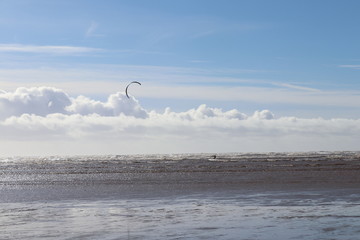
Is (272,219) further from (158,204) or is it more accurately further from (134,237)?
(158,204)

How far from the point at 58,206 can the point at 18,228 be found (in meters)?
7.98

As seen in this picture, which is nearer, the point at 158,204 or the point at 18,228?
the point at 18,228

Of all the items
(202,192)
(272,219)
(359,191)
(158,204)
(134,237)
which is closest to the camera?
(134,237)

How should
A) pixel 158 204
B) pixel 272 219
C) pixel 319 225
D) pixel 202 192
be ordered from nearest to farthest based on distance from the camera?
pixel 319 225, pixel 272 219, pixel 158 204, pixel 202 192

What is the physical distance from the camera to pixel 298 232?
56.1ft

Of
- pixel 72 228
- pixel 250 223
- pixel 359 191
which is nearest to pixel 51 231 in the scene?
pixel 72 228

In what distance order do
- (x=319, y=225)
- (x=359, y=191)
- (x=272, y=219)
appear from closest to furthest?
(x=319, y=225) < (x=272, y=219) < (x=359, y=191)

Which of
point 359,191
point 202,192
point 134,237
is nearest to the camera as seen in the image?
point 134,237

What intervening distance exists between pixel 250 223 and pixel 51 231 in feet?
22.7

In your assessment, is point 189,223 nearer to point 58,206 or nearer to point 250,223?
point 250,223

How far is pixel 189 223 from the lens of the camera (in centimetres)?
1952

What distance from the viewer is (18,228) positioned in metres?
19.4

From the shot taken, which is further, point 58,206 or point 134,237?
point 58,206

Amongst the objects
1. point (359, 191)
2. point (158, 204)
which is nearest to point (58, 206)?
point (158, 204)
